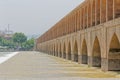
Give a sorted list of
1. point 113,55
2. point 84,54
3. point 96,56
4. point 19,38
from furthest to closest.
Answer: point 19,38, point 84,54, point 96,56, point 113,55

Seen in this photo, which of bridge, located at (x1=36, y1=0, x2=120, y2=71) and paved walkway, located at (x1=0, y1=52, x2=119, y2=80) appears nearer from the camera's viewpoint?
paved walkway, located at (x1=0, y1=52, x2=119, y2=80)

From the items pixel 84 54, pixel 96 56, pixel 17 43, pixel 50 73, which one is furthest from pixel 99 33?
pixel 17 43

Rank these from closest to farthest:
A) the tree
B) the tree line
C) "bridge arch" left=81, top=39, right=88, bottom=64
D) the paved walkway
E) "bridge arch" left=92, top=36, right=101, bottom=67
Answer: the paved walkway, "bridge arch" left=92, top=36, right=101, bottom=67, "bridge arch" left=81, top=39, right=88, bottom=64, the tree, the tree line

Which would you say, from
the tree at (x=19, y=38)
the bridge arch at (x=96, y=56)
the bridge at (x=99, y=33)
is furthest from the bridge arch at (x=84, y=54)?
the tree at (x=19, y=38)

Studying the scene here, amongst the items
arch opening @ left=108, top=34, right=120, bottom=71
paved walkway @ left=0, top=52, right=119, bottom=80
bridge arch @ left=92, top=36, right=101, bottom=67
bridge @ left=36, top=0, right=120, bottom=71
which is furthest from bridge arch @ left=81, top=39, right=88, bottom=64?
arch opening @ left=108, top=34, right=120, bottom=71

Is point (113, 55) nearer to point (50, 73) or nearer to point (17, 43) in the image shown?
point (50, 73)

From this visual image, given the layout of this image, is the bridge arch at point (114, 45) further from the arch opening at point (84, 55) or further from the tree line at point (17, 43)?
the tree line at point (17, 43)

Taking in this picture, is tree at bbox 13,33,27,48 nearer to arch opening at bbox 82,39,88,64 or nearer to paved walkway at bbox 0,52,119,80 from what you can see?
arch opening at bbox 82,39,88,64

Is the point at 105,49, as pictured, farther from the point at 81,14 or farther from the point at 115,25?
the point at 81,14

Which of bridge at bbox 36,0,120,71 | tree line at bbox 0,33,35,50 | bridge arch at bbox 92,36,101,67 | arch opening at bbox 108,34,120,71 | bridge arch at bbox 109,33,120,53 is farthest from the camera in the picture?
tree line at bbox 0,33,35,50

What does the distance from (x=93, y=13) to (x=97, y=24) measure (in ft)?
10.3

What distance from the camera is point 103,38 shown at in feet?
97.2

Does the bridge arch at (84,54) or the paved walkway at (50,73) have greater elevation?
the bridge arch at (84,54)

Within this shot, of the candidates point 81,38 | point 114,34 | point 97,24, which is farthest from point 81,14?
point 114,34
